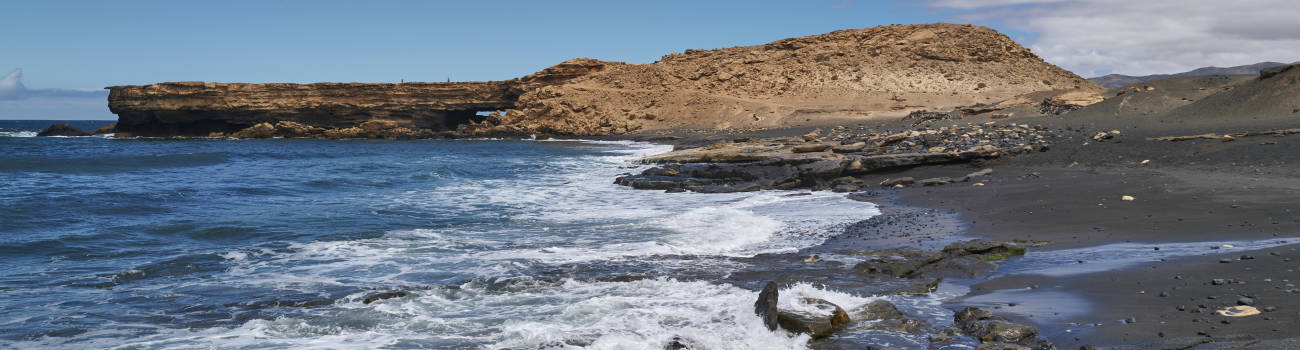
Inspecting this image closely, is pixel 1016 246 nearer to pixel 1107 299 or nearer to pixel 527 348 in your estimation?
pixel 1107 299

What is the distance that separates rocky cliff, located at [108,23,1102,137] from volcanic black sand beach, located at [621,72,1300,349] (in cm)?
2838

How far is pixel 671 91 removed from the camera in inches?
2078

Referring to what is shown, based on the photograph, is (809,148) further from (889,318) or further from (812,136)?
(889,318)

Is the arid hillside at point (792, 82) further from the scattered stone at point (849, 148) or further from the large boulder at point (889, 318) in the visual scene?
the large boulder at point (889, 318)

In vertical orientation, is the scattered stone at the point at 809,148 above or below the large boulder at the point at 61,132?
above

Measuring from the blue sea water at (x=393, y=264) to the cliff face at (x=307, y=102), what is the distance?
1512 inches

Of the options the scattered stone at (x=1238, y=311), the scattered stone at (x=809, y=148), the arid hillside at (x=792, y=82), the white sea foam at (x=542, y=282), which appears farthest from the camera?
the arid hillside at (x=792, y=82)

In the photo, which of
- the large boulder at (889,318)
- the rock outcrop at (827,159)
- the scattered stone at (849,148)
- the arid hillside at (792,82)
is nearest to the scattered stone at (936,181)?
the rock outcrop at (827,159)

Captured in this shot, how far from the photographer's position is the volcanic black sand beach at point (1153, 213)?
5.03 m

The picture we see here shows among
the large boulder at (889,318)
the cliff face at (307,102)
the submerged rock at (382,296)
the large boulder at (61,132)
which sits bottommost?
the large boulder at (61,132)

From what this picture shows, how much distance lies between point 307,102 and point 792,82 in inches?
1273

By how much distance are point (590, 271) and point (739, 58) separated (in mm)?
49306

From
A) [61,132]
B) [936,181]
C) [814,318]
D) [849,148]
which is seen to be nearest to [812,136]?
[849,148]

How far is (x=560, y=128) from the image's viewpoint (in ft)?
174
